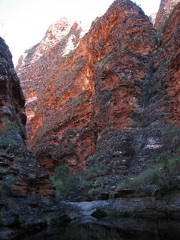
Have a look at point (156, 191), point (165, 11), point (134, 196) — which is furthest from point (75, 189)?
point (165, 11)

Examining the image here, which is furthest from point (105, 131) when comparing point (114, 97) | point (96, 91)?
point (96, 91)

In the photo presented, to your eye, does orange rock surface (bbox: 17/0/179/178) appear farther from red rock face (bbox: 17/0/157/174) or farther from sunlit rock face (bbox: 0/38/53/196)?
sunlit rock face (bbox: 0/38/53/196)

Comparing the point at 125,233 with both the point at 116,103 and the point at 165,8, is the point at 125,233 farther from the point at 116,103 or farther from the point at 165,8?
the point at 165,8

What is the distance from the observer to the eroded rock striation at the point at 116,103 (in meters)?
18.4

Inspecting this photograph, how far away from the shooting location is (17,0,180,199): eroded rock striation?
18359mm

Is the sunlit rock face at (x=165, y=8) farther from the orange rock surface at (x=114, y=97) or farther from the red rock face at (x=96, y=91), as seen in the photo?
the red rock face at (x=96, y=91)

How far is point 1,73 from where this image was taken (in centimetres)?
1952

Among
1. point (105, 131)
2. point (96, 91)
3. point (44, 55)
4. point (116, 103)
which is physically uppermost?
point (44, 55)

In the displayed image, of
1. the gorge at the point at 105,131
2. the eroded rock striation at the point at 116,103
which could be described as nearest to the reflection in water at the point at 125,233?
the gorge at the point at 105,131

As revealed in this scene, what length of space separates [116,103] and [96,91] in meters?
3.77

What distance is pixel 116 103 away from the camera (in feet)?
75.5

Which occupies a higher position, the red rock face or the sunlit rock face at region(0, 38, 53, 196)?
the red rock face

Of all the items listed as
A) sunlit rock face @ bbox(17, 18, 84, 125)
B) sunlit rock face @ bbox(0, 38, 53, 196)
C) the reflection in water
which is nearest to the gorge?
sunlit rock face @ bbox(0, 38, 53, 196)

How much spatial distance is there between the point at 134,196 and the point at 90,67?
2051 cm
